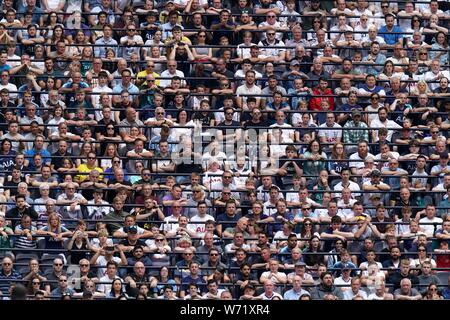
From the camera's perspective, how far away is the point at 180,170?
1147 inches

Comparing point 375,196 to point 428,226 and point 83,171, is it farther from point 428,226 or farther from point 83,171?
point 83,171

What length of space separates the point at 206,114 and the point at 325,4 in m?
4.00

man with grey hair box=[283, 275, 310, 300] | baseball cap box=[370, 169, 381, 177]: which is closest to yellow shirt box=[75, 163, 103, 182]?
man with grey hair box=[283, 275, 310, 300]

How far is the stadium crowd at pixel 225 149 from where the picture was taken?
2756 centimetres

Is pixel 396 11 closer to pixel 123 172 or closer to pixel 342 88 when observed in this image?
pixel 342 88

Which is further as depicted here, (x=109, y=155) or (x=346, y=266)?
(x=109, y=155)

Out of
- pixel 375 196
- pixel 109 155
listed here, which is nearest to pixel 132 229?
pixel 109 155

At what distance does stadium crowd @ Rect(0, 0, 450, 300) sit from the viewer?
27.6 meters

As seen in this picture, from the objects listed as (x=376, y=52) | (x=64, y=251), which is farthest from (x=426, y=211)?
(x=64, y=251)

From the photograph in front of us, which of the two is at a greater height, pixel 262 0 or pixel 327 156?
pixel 262 0

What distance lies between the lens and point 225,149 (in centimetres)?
2931

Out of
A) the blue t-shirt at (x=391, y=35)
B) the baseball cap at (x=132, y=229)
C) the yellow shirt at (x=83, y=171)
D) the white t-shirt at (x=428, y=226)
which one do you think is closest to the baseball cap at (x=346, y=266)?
the white t-shirt at (x=428, y=226)

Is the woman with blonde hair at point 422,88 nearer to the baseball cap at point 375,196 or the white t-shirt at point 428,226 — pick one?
the baseball cap at point 375,196

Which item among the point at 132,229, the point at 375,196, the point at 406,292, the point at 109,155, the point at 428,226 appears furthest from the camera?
the point at 109,155
